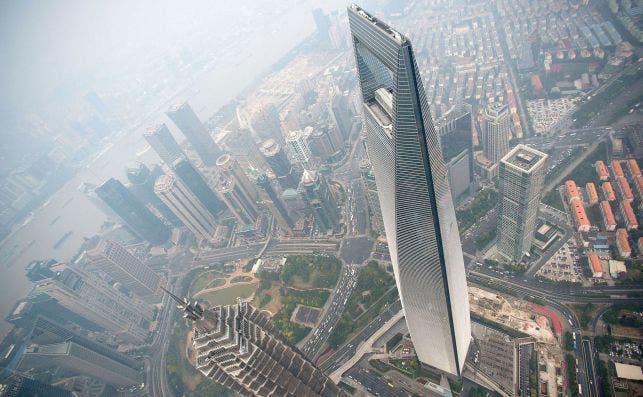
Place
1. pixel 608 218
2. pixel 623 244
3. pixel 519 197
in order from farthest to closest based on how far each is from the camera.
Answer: pixel 608 218, pixel 623 244, pixel 519 197

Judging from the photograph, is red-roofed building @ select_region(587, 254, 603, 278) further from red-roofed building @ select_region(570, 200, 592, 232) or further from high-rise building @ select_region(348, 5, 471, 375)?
high-rise building @ select_region(348, 5, 471, 375)

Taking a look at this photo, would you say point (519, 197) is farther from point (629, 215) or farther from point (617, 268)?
point (629, 215)

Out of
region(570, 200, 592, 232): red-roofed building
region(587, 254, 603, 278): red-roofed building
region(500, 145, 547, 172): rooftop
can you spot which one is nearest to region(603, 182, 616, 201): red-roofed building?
region(570, 200, 592, 232): red-roofed building

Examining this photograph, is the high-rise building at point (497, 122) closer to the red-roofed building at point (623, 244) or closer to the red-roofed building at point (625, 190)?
the red-roofed building at point (625, 190)

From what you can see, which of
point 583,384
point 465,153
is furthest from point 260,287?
point 583,384

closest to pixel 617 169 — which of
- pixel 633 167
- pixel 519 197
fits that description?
pixel 633 167
